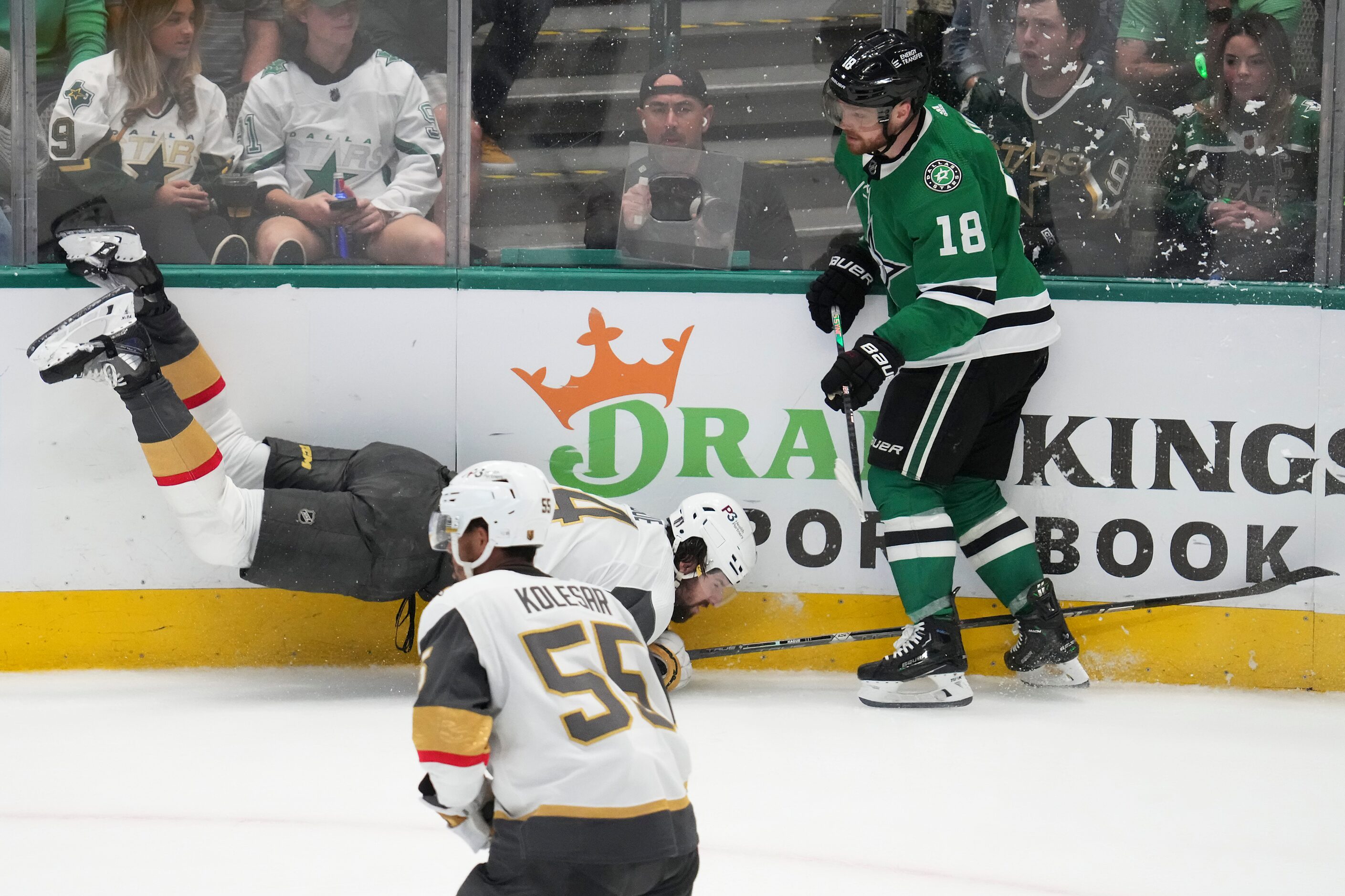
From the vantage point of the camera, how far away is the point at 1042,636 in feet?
10.8

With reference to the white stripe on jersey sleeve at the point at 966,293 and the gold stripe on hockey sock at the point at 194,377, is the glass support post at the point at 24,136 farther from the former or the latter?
the white stripe on jersey sleeve at the point at 966,293

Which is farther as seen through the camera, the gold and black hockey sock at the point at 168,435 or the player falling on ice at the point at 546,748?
the gold and black hockey sock at the point at 168,435

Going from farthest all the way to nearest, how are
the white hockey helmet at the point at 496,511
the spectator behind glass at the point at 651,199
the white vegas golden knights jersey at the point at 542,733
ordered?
the spectator behind glass at the point at 651,199, the white hockey helmet at the point at 496,511, the white vegas golden knights jersey at the point at 542,733

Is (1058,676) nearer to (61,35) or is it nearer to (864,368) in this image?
(864,368)

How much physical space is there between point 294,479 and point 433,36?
4.01 ft

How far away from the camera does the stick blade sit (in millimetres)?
3406

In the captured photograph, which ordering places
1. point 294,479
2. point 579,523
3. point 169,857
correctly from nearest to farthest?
point 169,857 < point 579,523 < point 294,479

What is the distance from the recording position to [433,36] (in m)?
3.51

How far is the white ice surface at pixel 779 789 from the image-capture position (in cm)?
224

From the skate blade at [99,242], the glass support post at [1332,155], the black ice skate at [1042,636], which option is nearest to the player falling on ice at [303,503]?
the skate blade at [99,242]

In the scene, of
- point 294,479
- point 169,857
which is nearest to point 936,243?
point 294,479

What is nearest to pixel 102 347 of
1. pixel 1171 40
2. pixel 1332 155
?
pixel 1171 40

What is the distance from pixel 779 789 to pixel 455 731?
1236 mm

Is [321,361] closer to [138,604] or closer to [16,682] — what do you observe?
[138,604]
